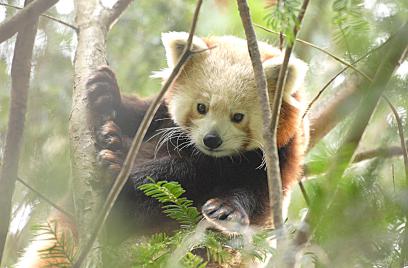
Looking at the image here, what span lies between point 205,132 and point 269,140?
5.83ft

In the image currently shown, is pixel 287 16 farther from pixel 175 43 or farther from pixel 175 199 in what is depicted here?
pixel 175 43

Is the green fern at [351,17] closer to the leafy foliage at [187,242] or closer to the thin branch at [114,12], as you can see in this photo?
the leafy foliage at [187,242]

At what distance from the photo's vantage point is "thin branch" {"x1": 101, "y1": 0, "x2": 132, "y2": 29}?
13.6ft

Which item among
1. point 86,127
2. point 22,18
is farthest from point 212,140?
point 22,18

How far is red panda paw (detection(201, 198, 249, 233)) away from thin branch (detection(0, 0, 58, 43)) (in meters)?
1.46

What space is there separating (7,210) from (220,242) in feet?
4.38

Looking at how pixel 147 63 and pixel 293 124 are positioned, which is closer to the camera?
pixel 293 124

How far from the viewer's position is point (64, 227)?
4359 mm

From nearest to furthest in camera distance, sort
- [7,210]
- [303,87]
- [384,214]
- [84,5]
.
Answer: [384,214] < [7,210] < [84,5] < [303,87]

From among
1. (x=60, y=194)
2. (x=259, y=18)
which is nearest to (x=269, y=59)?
(x=259, y=18)

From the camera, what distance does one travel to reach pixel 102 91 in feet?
13.5

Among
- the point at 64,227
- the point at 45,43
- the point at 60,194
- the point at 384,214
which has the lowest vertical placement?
the point at 64,227

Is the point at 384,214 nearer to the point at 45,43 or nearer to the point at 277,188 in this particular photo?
the point at 277,188

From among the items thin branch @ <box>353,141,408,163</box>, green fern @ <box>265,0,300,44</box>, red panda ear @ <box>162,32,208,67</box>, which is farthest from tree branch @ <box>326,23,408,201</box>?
red panda ear @ <box>162,32,208,67</box>
